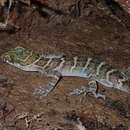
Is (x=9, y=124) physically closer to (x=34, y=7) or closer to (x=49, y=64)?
(x=49, y=64)

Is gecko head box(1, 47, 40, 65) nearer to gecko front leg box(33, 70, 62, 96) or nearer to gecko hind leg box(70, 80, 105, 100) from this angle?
gecko front leg box(33, 70, 62, 96)

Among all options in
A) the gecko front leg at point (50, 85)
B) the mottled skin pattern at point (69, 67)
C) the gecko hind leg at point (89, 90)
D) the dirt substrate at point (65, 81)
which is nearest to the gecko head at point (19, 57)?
the mottled skin pattern at point (69, 67)

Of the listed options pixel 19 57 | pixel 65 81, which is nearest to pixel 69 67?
pixel 65 81

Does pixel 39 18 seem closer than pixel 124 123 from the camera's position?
No

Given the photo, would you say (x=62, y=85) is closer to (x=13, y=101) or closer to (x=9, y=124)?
(x=13, y=101)

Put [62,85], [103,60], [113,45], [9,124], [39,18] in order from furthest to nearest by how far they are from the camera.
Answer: [39,18]
[113,45]
[103,60]
[62,85]
[9,124]

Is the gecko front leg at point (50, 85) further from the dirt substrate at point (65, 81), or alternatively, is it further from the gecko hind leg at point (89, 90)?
the gecko hind leg at point (89, 90)

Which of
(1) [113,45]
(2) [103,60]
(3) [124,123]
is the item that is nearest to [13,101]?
(3) [124,123]

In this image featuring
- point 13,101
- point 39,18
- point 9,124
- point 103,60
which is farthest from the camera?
point 39,18
